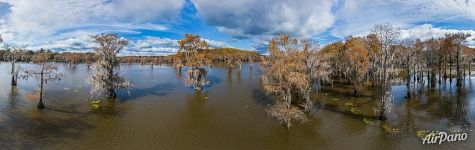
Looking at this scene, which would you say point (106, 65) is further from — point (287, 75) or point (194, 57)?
point (287, 75)

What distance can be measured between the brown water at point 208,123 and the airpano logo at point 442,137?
2.28ft

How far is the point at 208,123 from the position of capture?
33.8 m

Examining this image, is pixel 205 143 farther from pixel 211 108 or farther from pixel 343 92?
pixel 343 92

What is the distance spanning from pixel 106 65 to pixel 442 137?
41867 mm

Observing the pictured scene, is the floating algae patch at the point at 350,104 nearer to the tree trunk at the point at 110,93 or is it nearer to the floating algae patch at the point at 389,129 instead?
the floating algae patch at the point at 389,129

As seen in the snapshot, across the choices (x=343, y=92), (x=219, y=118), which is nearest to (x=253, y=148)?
(x=219, y=118)

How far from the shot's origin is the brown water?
86.2 feet

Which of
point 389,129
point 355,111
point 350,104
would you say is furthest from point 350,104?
point 389,129

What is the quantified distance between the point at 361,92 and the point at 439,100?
1199 centimetres

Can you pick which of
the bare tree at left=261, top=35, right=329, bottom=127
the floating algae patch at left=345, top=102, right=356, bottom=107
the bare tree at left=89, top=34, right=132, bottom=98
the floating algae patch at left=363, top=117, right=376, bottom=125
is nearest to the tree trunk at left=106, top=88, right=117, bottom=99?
the bare tree at left=89, top=34, right=132, bottom=98

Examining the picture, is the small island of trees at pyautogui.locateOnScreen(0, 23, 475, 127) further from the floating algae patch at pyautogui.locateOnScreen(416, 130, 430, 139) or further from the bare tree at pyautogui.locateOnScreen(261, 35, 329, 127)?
the floating algae patch at pyautogui.locateOnScreen(416, 130, 430, 139)

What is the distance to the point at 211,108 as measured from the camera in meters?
42.1

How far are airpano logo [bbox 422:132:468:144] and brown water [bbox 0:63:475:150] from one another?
70 centimetres

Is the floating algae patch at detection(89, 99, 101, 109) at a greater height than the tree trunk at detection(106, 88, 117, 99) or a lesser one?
lesser
